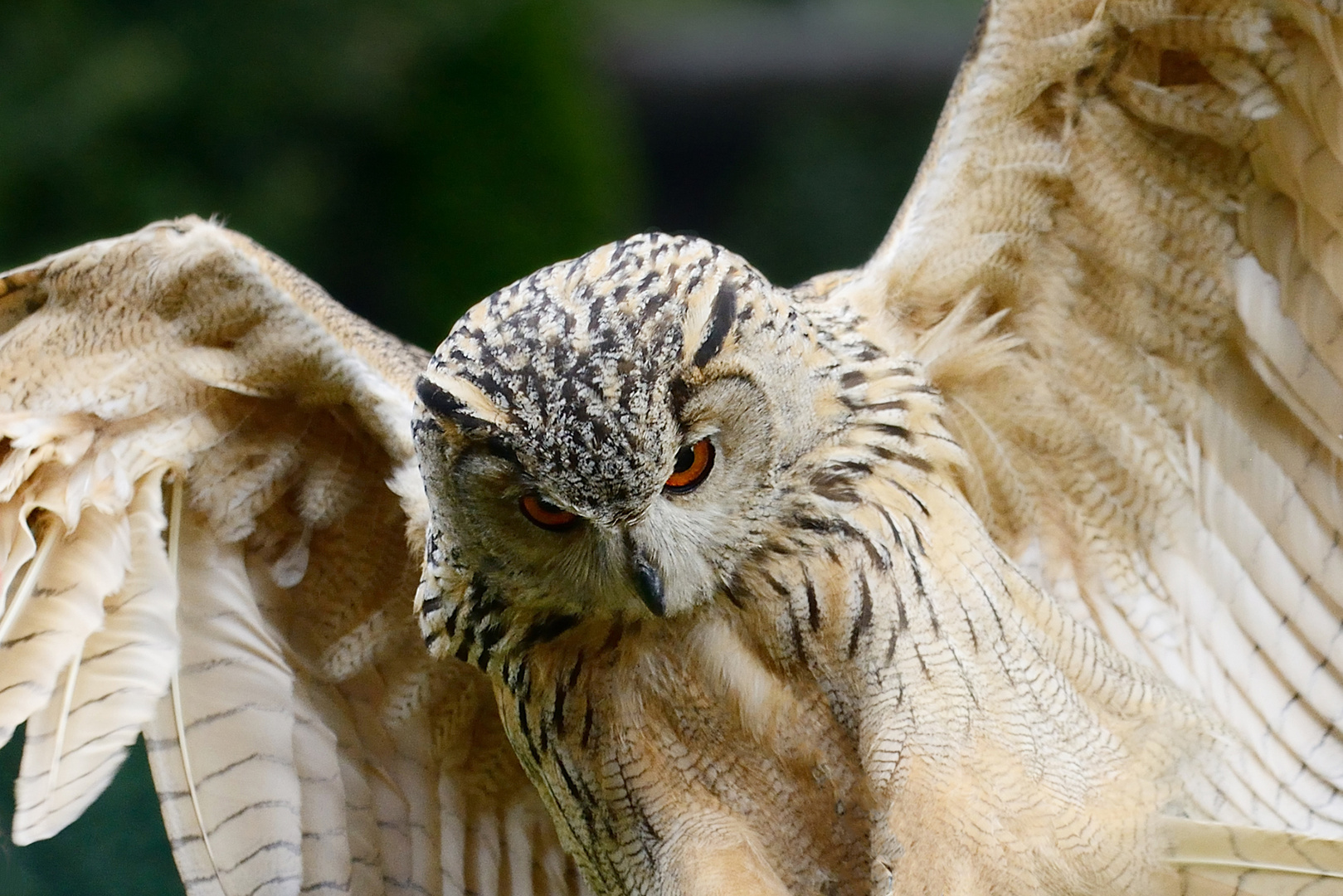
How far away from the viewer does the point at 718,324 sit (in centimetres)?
207

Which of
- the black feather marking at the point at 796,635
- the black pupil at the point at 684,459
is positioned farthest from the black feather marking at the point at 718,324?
the black feather marking at the point at 796,635

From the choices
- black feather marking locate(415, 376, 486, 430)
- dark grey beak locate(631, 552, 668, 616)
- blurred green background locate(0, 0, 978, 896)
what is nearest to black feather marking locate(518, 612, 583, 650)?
dark grey beak locate(631, 552, 668, 616)

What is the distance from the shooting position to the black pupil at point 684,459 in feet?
6.82

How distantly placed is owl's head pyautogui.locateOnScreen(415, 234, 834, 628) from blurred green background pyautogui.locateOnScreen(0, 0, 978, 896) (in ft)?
16.2

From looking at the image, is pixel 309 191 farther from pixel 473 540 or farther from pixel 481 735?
pixel 473 540

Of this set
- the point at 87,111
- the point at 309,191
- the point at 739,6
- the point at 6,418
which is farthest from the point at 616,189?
the point at 6,418

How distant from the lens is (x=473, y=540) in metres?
2.20

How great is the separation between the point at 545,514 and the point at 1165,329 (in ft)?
4.61

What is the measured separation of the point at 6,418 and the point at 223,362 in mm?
393

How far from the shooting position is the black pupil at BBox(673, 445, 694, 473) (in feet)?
6.82

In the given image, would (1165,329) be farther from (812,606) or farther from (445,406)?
(445,406)

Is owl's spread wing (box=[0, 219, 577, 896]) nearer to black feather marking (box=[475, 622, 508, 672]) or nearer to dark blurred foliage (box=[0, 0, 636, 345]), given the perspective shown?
black feather marking (box=[475, 622, 508, 672])

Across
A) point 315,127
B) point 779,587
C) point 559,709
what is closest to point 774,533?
point 779,587

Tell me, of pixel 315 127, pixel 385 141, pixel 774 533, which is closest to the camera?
pixel 774 533
